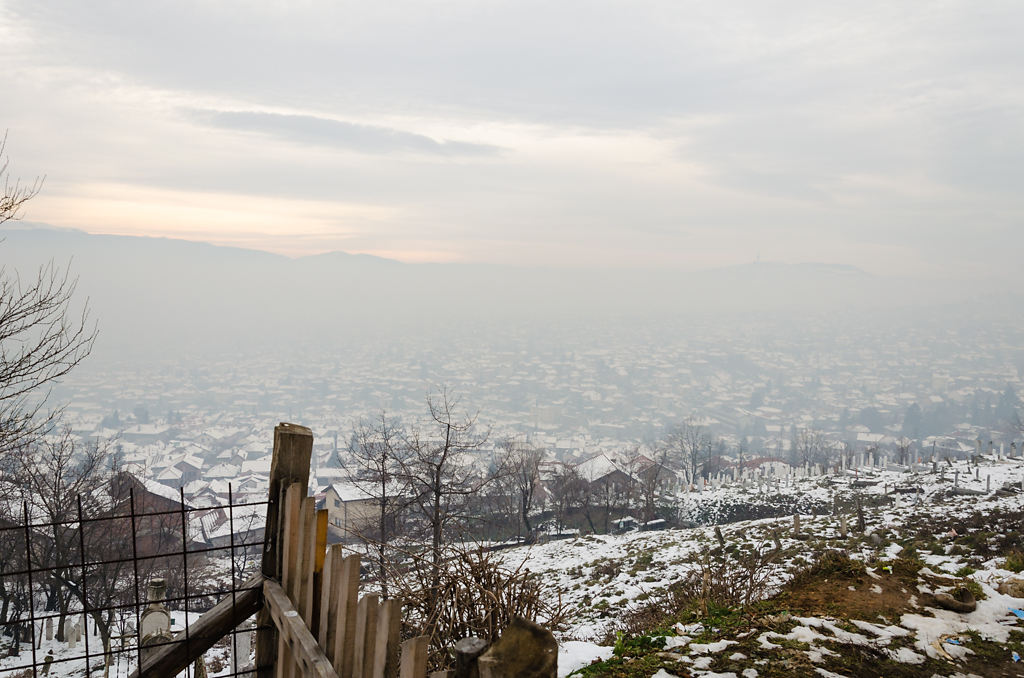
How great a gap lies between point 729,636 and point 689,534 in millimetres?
19656

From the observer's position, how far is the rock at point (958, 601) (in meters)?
5.50

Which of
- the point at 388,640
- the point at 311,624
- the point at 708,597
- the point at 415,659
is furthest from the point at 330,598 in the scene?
the point at 708,597

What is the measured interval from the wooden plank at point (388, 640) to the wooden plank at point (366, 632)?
0.35 ft

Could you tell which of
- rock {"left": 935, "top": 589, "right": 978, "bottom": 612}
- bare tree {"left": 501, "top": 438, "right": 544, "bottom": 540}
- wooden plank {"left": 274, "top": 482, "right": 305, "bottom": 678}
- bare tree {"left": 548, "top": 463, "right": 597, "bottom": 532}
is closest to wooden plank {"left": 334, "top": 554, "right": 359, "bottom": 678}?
wooden plank {"left": 274, "top": 482, "right": 305, "bottom": 678}

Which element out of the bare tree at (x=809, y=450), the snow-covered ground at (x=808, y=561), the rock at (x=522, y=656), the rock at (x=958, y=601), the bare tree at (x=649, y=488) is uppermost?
the rock at (x=522, y=656)

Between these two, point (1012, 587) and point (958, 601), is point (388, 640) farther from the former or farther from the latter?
point (1012, 587)

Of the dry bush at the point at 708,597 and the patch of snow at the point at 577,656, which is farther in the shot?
the dry bush at the point at 708,597

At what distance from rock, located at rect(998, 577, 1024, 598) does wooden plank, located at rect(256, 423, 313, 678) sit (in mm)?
6589

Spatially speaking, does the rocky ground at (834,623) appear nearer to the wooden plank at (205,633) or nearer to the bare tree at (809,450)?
the wooden plank at (205,633)

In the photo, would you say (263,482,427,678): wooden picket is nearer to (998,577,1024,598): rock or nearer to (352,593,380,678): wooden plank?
(352,593,380,678): wooden plank

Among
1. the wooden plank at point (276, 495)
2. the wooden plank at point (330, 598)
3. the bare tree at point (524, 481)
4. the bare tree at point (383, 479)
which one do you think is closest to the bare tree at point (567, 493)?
the bare tree at point (524, 481)

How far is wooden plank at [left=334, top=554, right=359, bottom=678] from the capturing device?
7.54 feet

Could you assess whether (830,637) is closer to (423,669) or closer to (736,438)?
(423,669)

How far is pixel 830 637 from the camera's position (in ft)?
16.1
